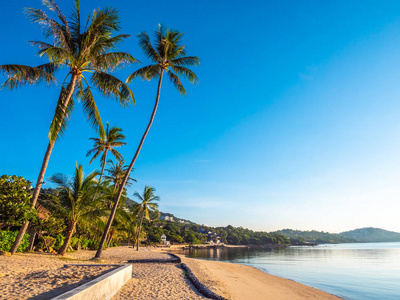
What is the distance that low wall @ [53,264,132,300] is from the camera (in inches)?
162

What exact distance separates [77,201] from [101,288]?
11.4m

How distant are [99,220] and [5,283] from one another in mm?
10553

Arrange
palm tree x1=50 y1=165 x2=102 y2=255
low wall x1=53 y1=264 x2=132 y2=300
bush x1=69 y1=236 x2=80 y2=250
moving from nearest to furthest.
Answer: low wall x1=53 y1=264 x2=132 y2=300
palm tree x1=50 y1=165 x2=102 y2=255
bush x1=69 y1=236 x2=80 y2=250

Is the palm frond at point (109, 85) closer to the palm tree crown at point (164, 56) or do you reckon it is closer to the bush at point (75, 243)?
the palm tree crown at point (164, 56)

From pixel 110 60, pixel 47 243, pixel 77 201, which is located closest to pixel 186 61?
pixel 110 60

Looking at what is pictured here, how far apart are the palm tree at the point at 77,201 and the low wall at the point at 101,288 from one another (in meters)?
8.88

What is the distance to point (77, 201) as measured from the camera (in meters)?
15.2

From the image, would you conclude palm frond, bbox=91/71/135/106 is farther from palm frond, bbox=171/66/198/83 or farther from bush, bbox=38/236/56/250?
bush, bbox=38/236/56/250

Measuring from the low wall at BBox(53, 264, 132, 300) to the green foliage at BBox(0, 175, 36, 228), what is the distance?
5.22 meters

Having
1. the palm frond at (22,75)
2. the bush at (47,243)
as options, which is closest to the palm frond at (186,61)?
the palm frond at (22,75)

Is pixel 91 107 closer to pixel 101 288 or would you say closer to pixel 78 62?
pixel 78 62

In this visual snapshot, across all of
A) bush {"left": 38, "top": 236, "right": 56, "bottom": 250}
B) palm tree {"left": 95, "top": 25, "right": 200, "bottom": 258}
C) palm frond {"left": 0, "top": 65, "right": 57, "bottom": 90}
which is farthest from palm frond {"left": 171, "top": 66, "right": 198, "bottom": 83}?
bush {"left": 38, "top": 236, "right": 56, "bottom": 250}

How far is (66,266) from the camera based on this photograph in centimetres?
833

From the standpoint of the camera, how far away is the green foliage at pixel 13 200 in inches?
363
